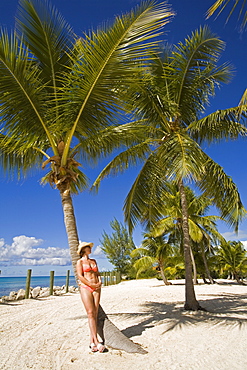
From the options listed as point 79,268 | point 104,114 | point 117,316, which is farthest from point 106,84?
point 117,316

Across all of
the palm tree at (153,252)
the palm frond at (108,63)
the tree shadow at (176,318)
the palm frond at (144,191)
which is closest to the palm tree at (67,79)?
the palm frond at (108,63)

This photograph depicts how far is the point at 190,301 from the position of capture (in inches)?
318

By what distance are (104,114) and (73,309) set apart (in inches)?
242

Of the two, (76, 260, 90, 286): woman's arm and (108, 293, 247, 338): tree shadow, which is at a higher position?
(76, 260, 90, 286): woman's arm

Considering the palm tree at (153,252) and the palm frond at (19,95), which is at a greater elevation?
the palm frond at (19,95)

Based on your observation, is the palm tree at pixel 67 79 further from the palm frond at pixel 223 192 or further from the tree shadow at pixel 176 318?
the palm frond at pixel 223 192

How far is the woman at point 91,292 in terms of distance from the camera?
461 centimetres

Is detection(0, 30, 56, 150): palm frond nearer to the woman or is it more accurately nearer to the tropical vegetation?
the woman

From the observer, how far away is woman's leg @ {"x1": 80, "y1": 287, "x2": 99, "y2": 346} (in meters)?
4.61

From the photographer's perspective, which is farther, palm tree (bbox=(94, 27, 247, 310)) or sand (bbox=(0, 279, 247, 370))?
palm tree (bbox=(94, 27, 247, 310))

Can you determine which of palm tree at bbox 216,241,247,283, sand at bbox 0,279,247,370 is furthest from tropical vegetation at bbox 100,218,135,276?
sand at bbox 0,279,247,370

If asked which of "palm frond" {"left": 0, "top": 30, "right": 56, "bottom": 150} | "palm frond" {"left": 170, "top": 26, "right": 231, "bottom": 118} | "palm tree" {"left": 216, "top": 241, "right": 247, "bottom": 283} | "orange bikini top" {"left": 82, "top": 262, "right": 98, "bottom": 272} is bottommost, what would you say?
"orange bikini top" {"left": 82, "top": 262, "right": 98, "bottom": 272}

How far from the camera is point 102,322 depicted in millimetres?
4969

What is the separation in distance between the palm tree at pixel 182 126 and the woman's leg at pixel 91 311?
4.24m
